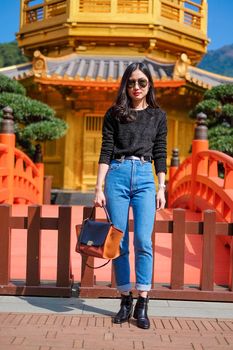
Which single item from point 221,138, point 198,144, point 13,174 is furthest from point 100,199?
point 221,138

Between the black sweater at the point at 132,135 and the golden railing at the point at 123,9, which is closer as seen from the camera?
the black sweater at the point at 132,135

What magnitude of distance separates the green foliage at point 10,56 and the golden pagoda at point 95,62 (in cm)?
2461

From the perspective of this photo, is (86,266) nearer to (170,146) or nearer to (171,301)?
(171,301)

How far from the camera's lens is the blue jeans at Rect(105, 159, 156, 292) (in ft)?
10.4

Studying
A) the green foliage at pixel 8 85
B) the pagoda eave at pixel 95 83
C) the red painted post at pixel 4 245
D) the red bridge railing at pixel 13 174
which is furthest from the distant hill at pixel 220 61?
the red painted post at pixel 4 245

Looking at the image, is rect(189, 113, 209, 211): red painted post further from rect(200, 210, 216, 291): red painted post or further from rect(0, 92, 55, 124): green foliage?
rect(200, 210, 216, 291): red painted post

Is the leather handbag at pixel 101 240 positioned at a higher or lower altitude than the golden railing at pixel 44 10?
lower

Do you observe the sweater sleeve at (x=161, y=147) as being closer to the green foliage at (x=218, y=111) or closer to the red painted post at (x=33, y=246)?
the red painted post at (x=33, y=246)

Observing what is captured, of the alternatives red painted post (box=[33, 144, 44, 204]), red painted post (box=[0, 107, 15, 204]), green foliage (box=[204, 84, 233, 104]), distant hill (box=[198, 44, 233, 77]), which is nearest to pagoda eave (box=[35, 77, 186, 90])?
green foliage (box=[204, 84, 233, 104])

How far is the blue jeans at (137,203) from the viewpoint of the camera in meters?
3.18

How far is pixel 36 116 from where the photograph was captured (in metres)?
11.0

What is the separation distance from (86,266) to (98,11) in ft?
39.2

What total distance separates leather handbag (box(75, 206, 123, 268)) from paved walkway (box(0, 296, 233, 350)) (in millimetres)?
502

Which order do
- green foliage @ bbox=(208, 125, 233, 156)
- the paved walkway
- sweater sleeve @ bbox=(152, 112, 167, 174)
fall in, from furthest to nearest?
green foliage @ bbox=(208, 125, 233, 156) → sweater sleeve @ bbox=(152, 112, 167, 174) → the paved walkway
